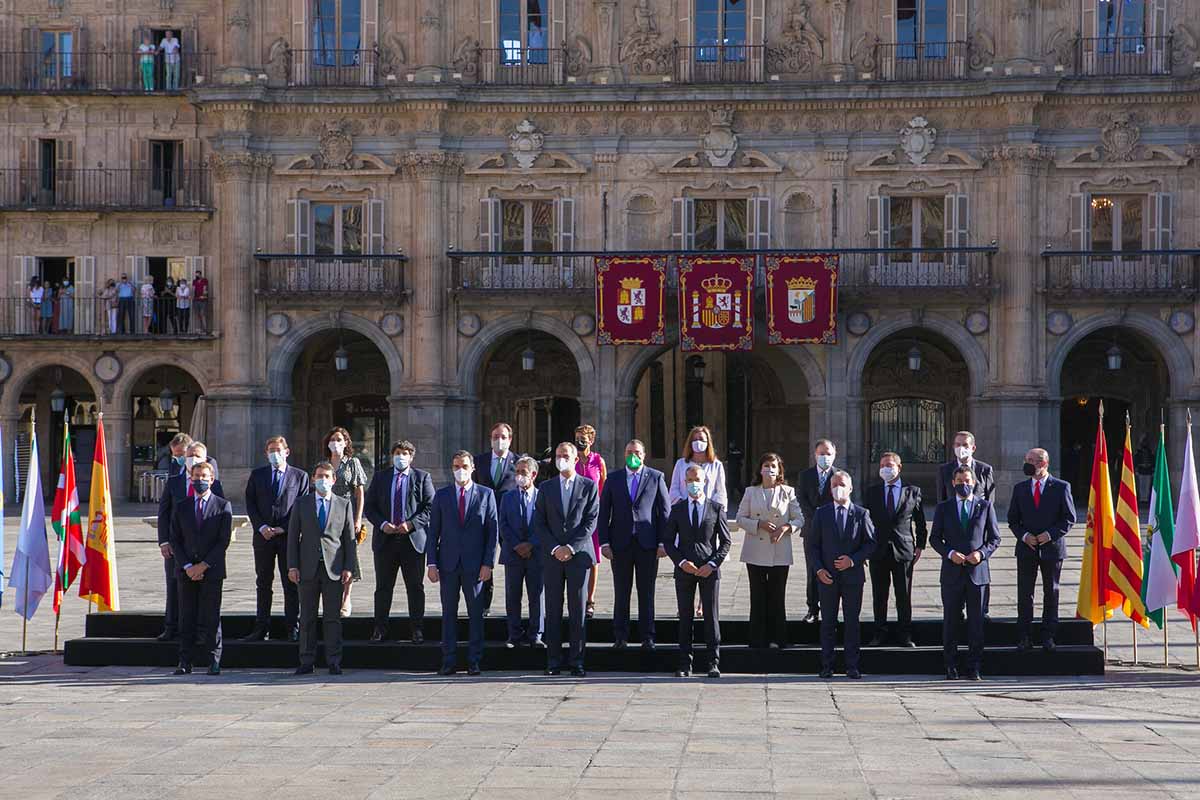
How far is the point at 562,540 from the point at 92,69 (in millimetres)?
28499

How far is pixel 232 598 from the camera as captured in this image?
69.6 ft

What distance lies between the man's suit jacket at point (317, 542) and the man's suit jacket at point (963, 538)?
5.17m

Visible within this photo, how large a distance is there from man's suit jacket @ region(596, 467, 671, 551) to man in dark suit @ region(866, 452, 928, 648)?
6.43ft

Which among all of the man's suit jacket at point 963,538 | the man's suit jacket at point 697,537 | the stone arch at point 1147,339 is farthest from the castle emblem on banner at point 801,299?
the man's suit jacket at point 697,537

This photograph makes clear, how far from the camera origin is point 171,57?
132 ft

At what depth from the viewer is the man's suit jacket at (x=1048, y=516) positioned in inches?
632

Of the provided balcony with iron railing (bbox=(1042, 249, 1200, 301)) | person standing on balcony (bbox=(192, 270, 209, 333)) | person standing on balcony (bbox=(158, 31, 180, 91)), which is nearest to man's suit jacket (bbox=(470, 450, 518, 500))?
balcony with iron railing (bbox=(1042, 249, 1200, 301))

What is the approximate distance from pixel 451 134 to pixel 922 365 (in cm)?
1240

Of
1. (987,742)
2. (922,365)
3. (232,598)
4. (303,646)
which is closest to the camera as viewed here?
(987,742)

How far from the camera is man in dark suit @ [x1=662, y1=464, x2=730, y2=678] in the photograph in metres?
15.3

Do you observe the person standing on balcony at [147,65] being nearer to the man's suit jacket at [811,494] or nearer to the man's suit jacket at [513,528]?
the man's suit jacket at [513,528]

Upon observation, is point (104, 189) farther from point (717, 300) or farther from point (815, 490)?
point (815, 490)

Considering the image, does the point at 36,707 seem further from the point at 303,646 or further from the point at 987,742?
the point at 987,742

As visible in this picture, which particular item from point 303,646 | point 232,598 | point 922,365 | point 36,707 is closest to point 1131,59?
point 922,365
